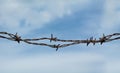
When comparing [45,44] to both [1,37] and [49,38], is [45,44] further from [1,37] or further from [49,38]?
[1,37]

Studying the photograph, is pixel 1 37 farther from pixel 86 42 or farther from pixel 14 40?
pixel 86 42

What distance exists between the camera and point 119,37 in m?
12.5

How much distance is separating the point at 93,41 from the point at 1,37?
7.95 ft

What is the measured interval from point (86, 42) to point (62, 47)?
645mm

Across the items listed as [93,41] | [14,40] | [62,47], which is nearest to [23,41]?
[14,40]

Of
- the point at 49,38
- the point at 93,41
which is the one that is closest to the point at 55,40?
the point at 49,38

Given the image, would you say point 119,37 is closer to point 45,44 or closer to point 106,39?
point 106,39

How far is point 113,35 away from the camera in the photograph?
12.7m

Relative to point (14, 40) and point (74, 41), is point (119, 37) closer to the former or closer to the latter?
point (74, 41)

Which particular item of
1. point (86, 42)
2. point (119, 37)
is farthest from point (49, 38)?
point (119, 37)

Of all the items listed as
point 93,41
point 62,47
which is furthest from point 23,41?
point 93,41

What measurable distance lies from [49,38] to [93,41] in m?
1.17

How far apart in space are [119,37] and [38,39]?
2.11 meters

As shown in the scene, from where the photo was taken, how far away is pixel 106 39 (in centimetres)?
1281
